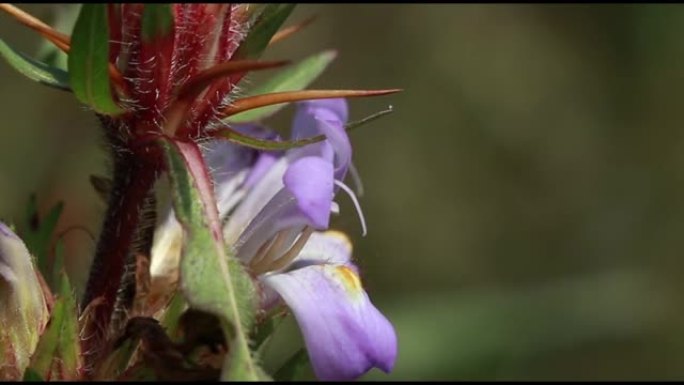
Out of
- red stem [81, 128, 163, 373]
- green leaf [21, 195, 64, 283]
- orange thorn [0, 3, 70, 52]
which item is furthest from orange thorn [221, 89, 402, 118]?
green leaf [21, 195, 64, 283]

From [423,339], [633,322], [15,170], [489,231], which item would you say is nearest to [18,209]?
[15,170]

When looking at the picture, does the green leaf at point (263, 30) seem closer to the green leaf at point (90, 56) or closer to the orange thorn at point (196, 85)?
the orange thorn at point (196, 85)

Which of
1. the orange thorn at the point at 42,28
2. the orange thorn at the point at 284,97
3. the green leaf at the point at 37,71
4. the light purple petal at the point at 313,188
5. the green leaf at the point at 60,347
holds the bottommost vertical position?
the green leaf at the point at 60,347

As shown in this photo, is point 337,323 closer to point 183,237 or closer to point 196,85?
point 183,237

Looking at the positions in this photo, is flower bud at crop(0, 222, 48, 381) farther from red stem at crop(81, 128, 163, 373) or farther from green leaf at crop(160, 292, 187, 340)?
green leaf at crop(160, 292, 187, 340)

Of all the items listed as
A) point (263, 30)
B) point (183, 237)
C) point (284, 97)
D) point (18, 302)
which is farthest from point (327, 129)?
point (18, 302)

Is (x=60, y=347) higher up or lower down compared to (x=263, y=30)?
lower down

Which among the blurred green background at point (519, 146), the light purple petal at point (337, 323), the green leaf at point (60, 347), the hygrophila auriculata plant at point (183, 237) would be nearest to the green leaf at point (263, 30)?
the hygrophila auriculata plant at point (183, 237)
